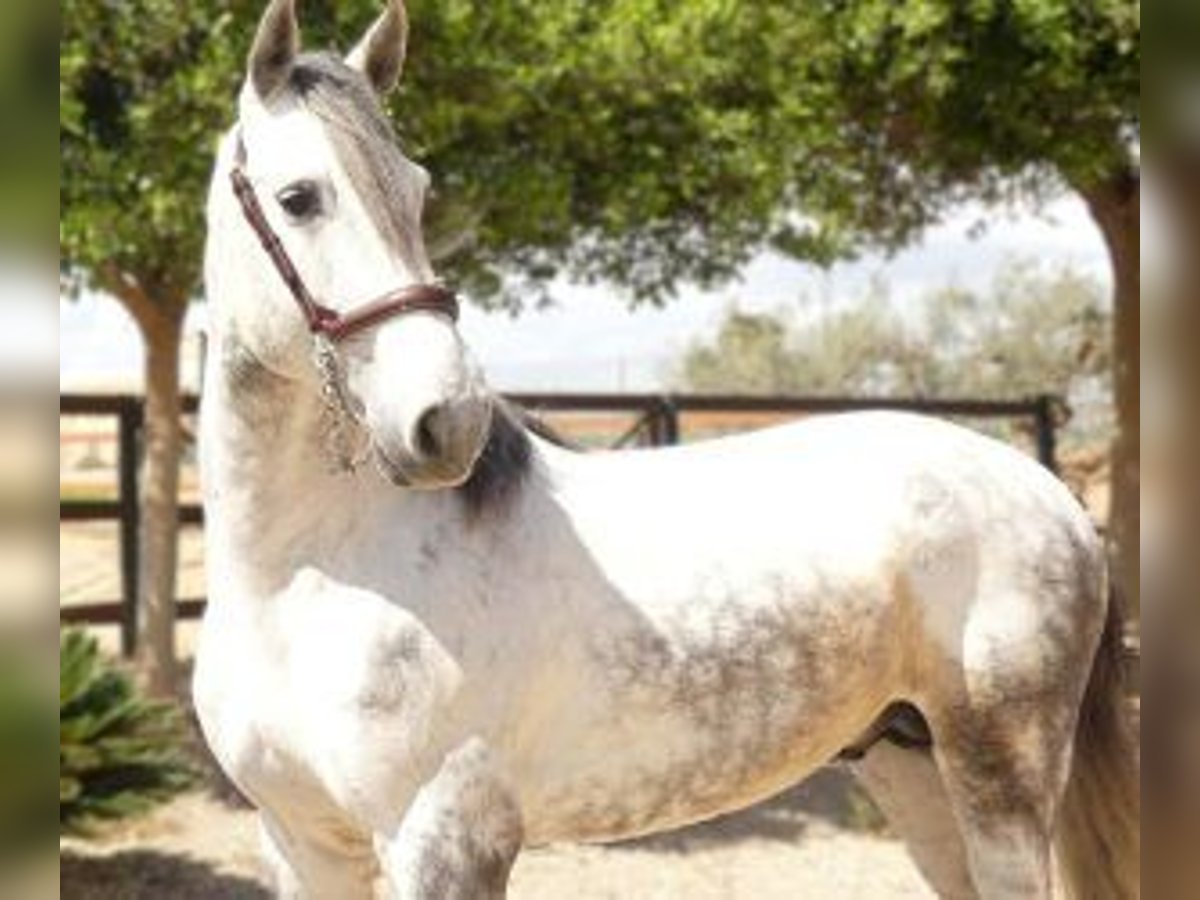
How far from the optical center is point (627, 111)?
5.72 meters

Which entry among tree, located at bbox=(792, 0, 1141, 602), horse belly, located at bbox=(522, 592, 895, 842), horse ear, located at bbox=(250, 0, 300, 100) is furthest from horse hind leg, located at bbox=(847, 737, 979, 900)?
tree, located at bbox=(792, 0, 1141, 602)

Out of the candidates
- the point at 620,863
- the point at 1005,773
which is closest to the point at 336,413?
the point at 1005,773

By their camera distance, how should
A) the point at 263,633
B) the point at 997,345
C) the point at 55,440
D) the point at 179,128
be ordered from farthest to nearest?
the point at 997,345 → the point at 179,128 → the point at 263,633 → the point at 55,440

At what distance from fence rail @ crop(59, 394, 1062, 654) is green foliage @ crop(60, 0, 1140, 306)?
1.09 m

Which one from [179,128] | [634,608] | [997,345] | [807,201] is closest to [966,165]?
[807,201]

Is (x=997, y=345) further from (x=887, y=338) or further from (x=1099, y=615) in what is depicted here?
(x=1099, y=615)

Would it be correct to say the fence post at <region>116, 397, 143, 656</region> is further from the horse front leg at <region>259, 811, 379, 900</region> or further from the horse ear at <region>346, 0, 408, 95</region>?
the horse ear at <region>346, 0, 408, 95</region>

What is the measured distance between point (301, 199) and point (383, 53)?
1.05ft

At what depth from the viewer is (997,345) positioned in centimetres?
3016

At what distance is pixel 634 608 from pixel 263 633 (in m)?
0.53

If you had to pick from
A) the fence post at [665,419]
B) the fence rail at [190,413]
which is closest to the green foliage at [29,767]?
the fence rail at [190,413]

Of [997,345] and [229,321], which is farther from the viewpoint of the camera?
[997,345]

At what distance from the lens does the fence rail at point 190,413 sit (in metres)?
7.25

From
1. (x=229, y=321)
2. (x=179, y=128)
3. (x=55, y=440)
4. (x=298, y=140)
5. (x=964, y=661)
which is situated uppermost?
(x=179, y=128)
